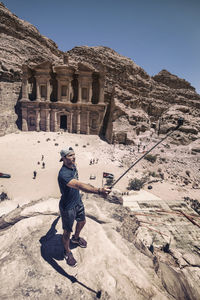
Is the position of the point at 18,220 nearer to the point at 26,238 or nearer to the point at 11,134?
the point at 26,238

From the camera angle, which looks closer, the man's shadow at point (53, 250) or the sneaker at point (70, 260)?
the man's shadow at point (53, 250)

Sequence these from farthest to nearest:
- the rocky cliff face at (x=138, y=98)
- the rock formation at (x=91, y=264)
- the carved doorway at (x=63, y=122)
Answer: the carved doorway at (x=63, y=122), the rocky cliff face at (x=138, y=98), the rock formation at (x=91, y=264)

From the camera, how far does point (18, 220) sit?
183 inches

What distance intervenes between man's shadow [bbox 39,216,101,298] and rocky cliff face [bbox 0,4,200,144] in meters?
19.6

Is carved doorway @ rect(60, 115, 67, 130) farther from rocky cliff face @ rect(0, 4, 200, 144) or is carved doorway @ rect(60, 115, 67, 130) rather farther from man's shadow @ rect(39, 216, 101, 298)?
man's shadow @ rect(39, 216, 101, 298)

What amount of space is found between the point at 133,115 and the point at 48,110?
49.6 feet

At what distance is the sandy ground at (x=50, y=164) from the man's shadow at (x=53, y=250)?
8.43 ft

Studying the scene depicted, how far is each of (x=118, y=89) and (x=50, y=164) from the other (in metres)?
19.3

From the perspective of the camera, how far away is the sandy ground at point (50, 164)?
1105 cm

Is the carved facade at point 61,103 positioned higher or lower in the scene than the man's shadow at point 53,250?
higher

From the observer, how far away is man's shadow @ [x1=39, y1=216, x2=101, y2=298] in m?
3.20

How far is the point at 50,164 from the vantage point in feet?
50.9

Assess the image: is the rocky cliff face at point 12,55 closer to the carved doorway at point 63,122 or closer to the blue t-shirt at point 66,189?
the carved doorway at point 63,122

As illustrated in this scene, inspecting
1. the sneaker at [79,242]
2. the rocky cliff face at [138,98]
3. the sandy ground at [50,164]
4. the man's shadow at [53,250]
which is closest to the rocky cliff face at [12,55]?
the sandy ground at [50,164]
